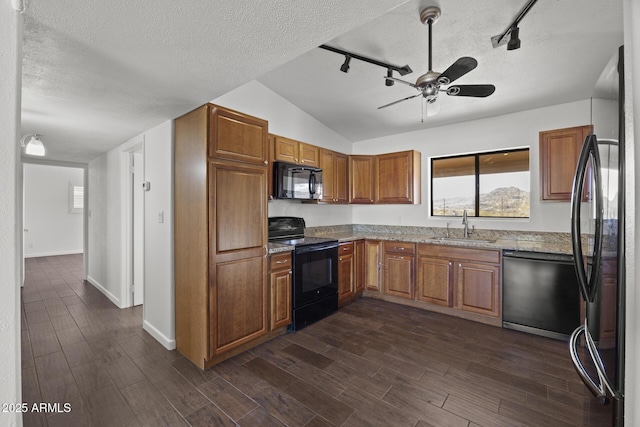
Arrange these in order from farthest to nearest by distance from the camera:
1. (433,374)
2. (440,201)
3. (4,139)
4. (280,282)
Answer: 1. (440,201)
2. (280,282)
3. (433,374)
4. (4,139)

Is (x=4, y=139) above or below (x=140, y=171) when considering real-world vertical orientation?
below

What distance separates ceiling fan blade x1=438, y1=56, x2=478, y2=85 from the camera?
1.82 metres

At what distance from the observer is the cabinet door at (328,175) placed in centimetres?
398

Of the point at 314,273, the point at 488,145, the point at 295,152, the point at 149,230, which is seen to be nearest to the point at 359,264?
the point at 314,273

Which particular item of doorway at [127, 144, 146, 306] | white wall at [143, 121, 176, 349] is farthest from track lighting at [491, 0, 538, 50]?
doorway at [127, 144, 146, 306]

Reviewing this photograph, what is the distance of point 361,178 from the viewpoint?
176 inches

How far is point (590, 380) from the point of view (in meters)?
1.25

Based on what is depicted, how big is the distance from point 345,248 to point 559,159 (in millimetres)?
2625

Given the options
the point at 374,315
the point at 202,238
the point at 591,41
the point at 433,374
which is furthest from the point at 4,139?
the point at 591,41

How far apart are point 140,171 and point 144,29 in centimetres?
292

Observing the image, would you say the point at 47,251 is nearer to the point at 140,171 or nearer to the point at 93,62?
Result: the point at 140,171

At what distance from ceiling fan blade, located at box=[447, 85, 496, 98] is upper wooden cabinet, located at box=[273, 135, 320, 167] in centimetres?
194

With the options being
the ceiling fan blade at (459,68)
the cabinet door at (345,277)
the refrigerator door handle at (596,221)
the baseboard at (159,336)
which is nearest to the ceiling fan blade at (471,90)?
the ceiling fan blade at (459,68)

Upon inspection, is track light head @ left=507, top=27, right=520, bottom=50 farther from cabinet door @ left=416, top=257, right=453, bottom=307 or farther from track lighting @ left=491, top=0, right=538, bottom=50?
cabinet door @ left=416, top=257, right=453, bottom=307
